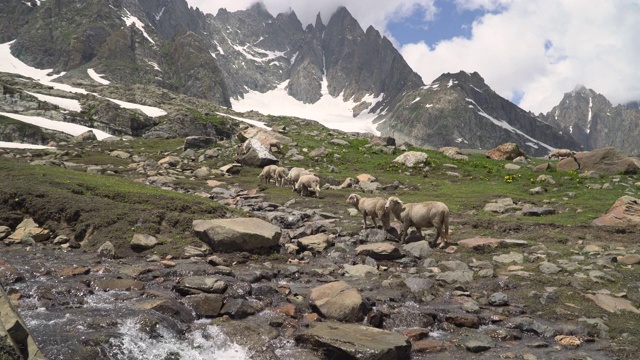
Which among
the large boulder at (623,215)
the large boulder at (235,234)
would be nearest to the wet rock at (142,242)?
the large boulder at (235,234)

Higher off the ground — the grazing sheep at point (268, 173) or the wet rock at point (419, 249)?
the grazing sheep at point (268, 173)

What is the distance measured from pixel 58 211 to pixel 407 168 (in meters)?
35.6

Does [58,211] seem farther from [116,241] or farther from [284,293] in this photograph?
[284,293]

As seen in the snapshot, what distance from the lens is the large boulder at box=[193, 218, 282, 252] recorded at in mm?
19078

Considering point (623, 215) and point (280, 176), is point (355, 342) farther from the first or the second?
point (280, 176)

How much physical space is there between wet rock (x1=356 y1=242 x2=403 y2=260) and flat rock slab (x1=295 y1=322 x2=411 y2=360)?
7.60 m

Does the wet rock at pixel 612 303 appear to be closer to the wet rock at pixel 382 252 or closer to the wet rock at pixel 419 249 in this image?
the wet rock at pixel 419 249

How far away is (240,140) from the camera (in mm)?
60875

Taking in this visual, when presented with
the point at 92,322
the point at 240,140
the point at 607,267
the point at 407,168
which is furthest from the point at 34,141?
the point at 607,267

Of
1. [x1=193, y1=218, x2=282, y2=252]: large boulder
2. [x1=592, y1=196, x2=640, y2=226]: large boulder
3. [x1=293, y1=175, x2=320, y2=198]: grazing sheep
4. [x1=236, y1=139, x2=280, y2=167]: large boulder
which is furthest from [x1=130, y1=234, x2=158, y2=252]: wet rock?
[x1=236, y1=139, x2=280, y2=167]: large boulder

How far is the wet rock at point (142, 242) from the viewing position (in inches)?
729

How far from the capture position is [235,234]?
1912cm

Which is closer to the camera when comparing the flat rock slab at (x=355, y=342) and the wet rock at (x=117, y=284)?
the flat rock slab at (x=355, y=342)

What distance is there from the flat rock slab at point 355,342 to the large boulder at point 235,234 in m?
8.45
